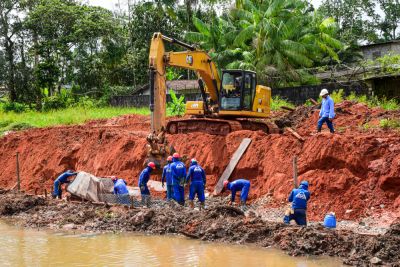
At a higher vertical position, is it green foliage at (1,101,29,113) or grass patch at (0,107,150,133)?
green foliage at (1,101,29,113)

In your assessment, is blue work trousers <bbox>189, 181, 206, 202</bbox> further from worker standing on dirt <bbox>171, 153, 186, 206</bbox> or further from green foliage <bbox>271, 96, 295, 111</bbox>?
green foliage <bbox>271, 96, 295, 111</bbox>

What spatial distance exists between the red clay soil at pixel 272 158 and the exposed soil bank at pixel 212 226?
1.91 meters

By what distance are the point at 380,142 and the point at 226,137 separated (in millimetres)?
5480

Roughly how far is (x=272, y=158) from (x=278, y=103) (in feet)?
45.0

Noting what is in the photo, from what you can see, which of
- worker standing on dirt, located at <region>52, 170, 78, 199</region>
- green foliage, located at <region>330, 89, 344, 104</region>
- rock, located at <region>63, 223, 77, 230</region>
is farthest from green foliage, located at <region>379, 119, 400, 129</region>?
rock, located at <region>63, 223, 77, 230</region>

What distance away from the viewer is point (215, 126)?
2166cm

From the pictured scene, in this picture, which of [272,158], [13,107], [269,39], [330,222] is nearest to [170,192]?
[272,158]

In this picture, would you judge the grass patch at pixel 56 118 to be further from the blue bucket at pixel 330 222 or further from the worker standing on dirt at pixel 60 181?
the blue bucket at pixel 330 222

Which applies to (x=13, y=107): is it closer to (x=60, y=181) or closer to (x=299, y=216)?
(x=60, y=181)

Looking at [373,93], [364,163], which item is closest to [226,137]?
[364,163]

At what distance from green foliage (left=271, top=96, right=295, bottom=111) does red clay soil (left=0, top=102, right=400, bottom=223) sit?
4338 mm

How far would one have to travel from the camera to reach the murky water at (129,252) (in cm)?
1160

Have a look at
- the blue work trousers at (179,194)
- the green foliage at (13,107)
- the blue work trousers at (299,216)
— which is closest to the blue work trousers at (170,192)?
the blue work trousers at (179,194)

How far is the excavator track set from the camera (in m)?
21.2
